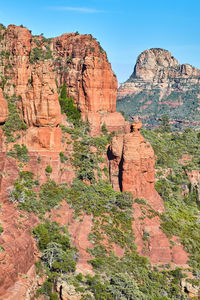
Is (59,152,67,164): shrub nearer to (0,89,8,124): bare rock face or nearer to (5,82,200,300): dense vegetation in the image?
(5,82,200,300): dense vegetation

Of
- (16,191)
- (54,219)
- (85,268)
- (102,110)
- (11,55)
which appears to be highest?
(11,55)

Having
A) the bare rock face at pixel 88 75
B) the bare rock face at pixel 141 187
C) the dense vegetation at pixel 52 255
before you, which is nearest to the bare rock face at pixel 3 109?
the dense vegetation at pixel 52 255

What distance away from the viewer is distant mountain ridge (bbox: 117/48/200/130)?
177 meters

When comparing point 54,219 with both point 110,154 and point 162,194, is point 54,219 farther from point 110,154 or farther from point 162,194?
point 162,194

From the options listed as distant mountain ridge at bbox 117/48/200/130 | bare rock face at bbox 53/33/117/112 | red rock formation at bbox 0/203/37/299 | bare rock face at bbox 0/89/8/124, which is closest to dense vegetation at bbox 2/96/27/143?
bare rock face at bbox 0/89/8/124

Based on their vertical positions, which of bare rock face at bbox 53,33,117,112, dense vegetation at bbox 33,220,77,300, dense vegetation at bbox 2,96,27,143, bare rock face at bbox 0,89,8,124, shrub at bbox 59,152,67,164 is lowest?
dense vegetation at bbox 33,220,77,300

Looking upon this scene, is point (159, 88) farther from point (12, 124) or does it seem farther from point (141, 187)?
point (12, 124)

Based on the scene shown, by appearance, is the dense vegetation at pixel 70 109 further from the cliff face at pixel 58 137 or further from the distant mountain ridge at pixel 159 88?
the distant mountain ridge at pixel 159 88

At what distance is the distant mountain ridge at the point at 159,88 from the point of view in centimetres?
17688

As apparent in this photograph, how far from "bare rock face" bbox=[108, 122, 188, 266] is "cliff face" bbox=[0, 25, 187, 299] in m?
0.12

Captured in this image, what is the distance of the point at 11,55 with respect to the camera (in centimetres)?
5578

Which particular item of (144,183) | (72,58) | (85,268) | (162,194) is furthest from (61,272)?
(72,58)

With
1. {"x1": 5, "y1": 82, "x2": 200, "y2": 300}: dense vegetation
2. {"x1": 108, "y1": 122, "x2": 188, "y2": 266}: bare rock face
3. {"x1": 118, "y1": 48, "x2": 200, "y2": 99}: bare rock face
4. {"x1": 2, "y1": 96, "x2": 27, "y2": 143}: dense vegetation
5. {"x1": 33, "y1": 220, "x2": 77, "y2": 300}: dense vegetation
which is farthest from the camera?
{"x1": 118, "y1": 48, "x2": 200, "y2": 99}: bare rock face

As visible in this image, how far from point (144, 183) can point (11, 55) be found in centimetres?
2842
